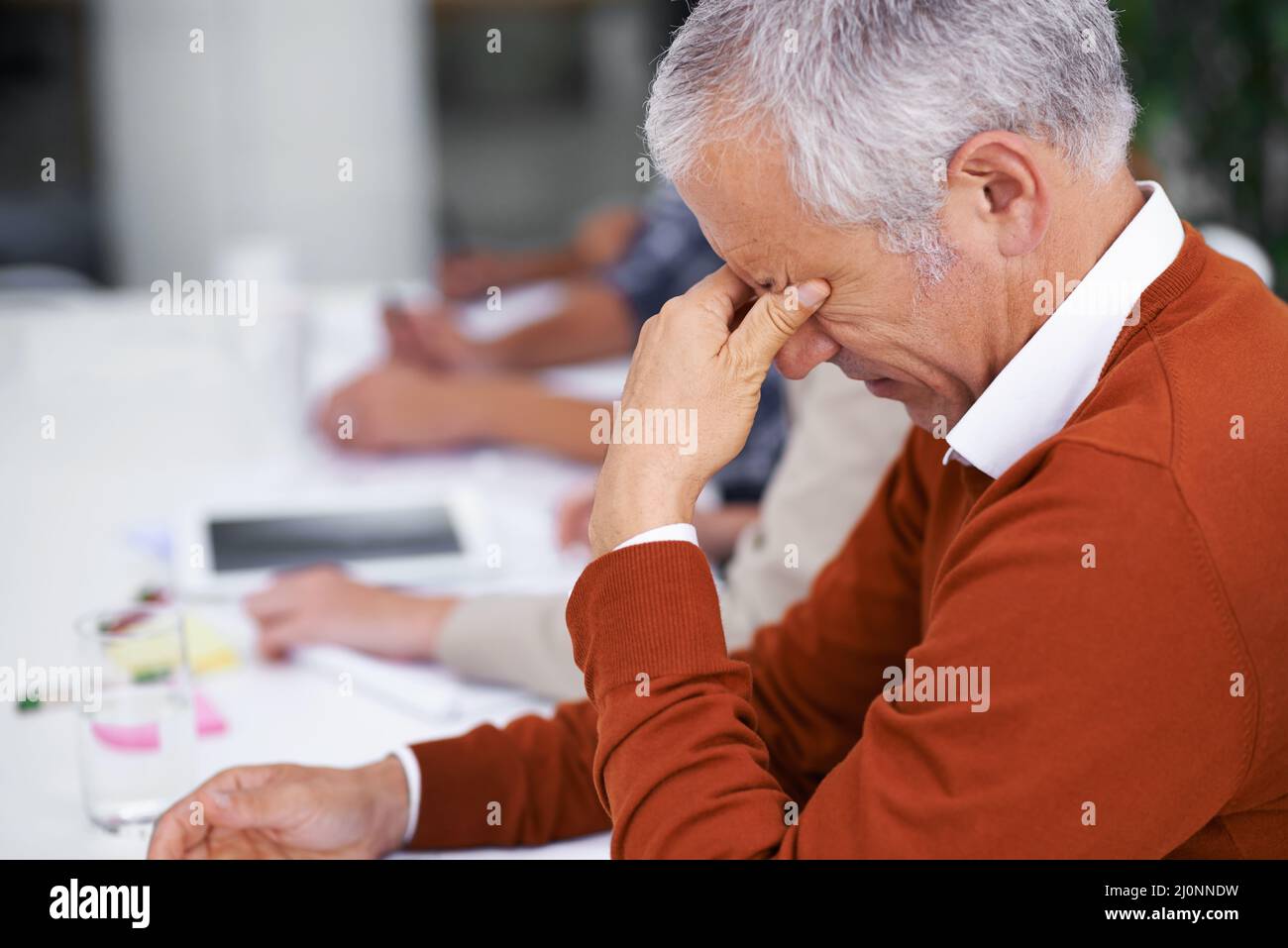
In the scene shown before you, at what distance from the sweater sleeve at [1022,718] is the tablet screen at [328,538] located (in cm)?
73

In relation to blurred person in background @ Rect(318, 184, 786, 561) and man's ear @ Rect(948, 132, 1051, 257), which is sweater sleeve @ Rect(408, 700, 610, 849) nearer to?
man's ear @ Rect(948, 132, 1051, 257)

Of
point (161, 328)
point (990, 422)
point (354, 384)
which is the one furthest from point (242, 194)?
point (990, 422)

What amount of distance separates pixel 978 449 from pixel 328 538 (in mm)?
867

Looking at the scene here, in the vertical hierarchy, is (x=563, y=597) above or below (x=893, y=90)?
below

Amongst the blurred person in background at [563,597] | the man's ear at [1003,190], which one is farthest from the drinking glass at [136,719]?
the man's ear at [1003,190]

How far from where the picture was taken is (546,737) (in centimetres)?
107

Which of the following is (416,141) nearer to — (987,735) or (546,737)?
(546,737)

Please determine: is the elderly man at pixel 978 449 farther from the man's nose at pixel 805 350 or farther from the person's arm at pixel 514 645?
the person's arm at pixel 514 645

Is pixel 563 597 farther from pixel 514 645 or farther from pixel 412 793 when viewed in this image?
pixel 412 793

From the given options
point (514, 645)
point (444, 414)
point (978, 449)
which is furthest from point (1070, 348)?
point (444, 414)

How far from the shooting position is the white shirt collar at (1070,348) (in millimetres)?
805

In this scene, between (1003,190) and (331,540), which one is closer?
(1003,190)

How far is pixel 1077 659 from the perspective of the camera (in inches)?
26.9

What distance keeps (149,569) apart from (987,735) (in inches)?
42.9
